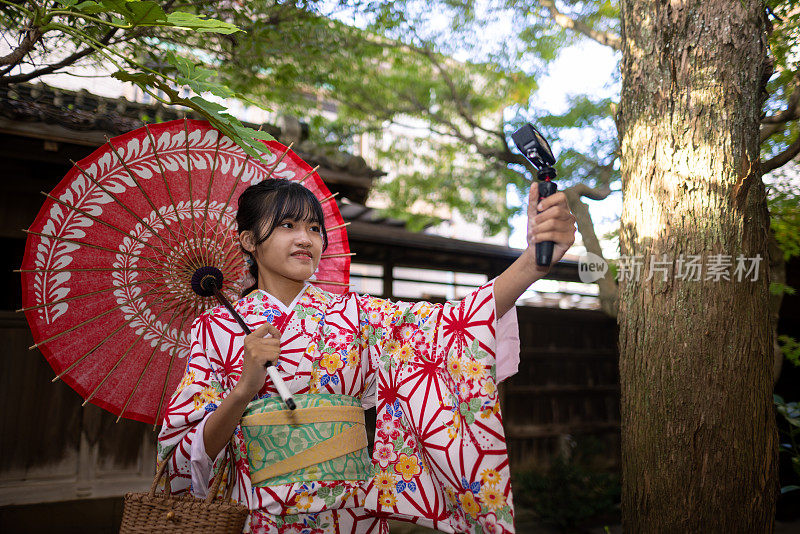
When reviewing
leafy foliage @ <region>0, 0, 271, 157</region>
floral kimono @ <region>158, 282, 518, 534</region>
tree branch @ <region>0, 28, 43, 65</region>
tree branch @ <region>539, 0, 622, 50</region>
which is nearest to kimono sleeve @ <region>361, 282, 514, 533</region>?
floral kimono @ <region>158, 282, 518, 534</region>

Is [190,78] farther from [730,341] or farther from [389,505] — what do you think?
[730,341]

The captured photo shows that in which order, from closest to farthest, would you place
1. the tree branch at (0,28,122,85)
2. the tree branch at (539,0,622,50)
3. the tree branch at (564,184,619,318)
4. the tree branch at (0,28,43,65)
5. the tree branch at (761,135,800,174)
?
the tree branch at (0,28,43,65), the tree branch at (0,28,122,85), the tree branch at (761,135,800,174), the tree branch at (564,184,619,318), the tree branch at (539,0,622,50)

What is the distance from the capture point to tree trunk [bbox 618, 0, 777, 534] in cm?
266

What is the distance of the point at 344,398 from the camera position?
2219 millimetres

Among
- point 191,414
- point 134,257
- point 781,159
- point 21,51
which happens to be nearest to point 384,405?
point 191,414

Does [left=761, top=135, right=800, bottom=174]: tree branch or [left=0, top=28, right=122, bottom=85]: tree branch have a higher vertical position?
[left=0, top=28, right=122, bottom=85]: tree branch

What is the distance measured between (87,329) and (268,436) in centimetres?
102

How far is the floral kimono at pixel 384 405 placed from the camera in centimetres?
204

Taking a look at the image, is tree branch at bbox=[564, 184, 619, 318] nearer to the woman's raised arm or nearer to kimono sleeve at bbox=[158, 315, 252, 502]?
the woman's raised arm

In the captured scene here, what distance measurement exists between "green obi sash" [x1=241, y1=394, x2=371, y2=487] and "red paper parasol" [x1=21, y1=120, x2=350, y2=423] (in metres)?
0.67

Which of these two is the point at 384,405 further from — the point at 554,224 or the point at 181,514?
the point at 554,224

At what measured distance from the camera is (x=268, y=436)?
2.05 m

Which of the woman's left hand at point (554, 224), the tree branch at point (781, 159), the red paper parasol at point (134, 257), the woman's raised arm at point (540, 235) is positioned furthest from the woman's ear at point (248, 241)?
the tree branch at point (781, 159)

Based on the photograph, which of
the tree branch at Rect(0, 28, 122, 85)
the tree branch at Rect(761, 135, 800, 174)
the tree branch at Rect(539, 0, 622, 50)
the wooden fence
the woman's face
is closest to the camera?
the woman's face
